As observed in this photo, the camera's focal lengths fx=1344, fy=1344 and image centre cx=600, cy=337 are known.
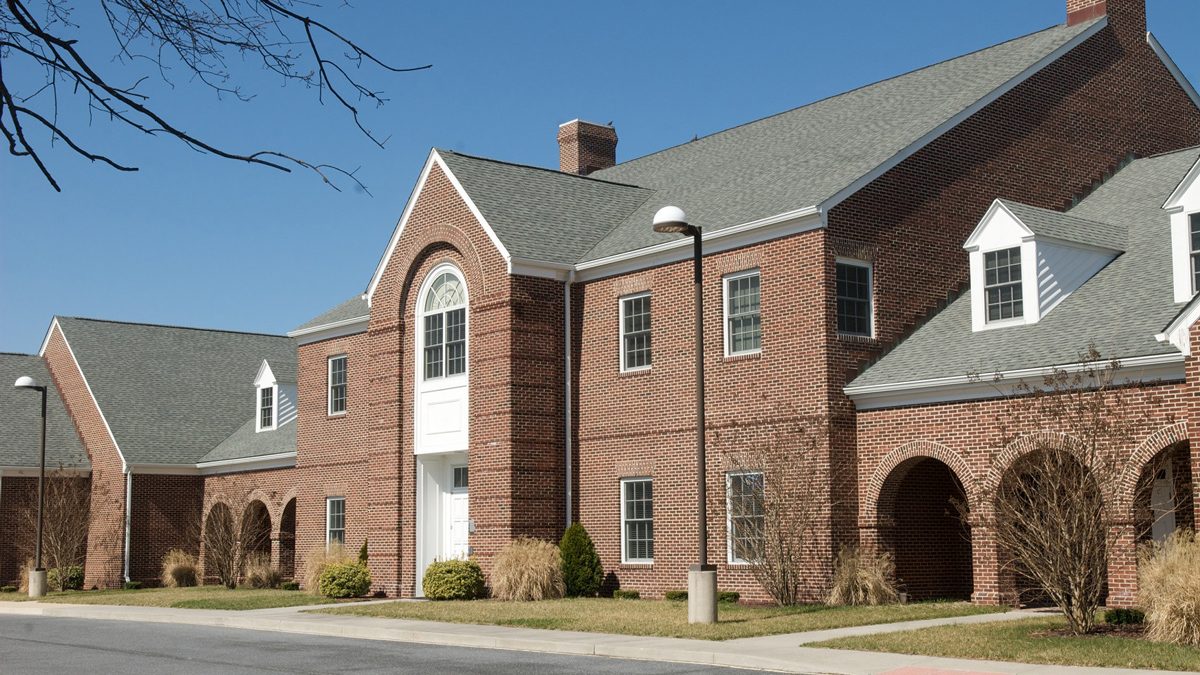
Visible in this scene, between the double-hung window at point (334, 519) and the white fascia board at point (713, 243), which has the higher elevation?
the white fascia board at point (713, 243)

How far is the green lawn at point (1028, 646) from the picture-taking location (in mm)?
14578

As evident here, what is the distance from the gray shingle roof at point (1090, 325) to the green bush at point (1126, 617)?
3.87 metres

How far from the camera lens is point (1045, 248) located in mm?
23750

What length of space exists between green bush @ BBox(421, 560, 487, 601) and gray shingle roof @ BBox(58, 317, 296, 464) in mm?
16774

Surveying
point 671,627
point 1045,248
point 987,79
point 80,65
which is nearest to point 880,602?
point 671,627

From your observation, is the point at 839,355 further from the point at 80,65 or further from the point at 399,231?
the point at 80,65

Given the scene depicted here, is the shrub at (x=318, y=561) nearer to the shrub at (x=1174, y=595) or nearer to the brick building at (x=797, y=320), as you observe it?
the brick building at (x=797, y=320)

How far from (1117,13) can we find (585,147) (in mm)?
15876

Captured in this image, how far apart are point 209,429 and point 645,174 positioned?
61.7 ft

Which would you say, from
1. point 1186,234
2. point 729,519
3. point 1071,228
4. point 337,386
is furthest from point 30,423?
point 1186,234

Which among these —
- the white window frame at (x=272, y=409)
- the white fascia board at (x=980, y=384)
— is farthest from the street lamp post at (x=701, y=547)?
the white window frame at (x=272, y=409)

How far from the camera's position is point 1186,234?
2153 cm

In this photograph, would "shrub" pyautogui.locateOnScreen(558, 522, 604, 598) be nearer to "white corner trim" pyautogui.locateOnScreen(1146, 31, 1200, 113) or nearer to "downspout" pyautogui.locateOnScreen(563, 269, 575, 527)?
"downspout" pyautogui.locateOnScreen(563, 269, 575, 527)

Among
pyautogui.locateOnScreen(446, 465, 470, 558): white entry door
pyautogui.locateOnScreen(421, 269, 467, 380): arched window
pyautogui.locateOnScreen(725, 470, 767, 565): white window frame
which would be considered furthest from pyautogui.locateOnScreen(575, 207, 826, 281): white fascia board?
pyautogui.locateOnScreen(446, 465, 470, 558): white entry door
